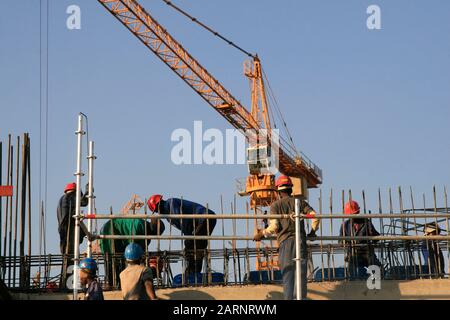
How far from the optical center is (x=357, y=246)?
10.9 meters

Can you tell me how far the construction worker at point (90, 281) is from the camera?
756 centimetres

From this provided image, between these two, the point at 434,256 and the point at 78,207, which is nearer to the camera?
the point at 78,207

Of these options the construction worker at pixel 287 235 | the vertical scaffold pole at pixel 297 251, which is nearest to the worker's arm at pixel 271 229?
the construction worker at pixel 287 235

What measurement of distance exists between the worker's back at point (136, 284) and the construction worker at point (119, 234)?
305 centimetres

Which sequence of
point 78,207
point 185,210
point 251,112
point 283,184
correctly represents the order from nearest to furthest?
point 78,207, point 283,184, point 185,210, point 251,112

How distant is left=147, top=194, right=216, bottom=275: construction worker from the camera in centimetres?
1101

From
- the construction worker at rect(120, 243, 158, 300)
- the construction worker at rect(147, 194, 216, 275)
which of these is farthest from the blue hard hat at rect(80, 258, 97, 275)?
the construction worker at rect(147, 194, 216, 275)

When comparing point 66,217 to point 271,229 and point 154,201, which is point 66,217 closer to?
point 154,201

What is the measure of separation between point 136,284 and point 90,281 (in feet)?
1.72

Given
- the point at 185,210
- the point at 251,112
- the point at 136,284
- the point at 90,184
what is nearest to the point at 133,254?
the point at 136,284

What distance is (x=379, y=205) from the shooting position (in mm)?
11070

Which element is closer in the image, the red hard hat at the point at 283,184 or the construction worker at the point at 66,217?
the red hard hat at the point at 283,184

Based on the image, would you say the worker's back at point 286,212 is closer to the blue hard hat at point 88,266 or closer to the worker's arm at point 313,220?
the worker's arm at point 313,220
